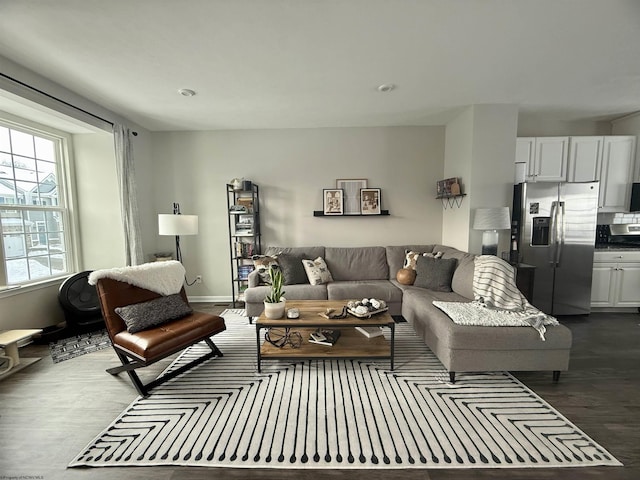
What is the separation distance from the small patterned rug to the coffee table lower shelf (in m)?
1.84

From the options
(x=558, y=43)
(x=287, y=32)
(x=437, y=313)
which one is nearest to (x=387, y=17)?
(x=287, y=32)

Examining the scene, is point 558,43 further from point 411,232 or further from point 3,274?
point 3,274

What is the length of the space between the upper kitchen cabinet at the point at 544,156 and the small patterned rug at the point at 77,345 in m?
5.36

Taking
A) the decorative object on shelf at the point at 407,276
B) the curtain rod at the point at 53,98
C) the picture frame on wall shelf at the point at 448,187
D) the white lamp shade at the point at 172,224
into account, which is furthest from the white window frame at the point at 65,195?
the picture frame on wall shelf at the point at 448,187

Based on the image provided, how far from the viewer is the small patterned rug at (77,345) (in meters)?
2.56

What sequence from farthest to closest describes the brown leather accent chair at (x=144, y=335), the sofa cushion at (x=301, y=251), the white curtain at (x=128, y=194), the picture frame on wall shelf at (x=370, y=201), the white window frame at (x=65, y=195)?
the picture frame on wall shelf at (x=370, y=201)
the sofa cushion at (x=301, y=251)
the white curtain at (x=128, y=194)
the white window frame at (x=65, y=195)
the brown leather accent chair at (x=144, y=335)

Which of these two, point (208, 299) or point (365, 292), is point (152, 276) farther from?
point (365, 292)

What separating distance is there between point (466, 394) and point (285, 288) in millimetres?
2036

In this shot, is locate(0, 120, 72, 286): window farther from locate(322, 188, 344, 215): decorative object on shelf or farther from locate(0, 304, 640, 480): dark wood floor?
locate(322, 188, 344, 215): decorative object on shelf

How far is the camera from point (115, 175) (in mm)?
3465

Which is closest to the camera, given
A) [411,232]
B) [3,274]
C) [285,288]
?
[3,274]

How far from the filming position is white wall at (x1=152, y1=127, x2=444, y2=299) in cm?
398

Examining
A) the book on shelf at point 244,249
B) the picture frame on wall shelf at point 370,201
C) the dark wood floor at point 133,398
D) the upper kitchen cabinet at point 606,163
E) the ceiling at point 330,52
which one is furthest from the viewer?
the picture frame on wall shelf at point 370,201

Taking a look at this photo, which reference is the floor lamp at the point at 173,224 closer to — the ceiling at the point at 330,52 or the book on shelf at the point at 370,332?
the ceiling at the point at 330,52
